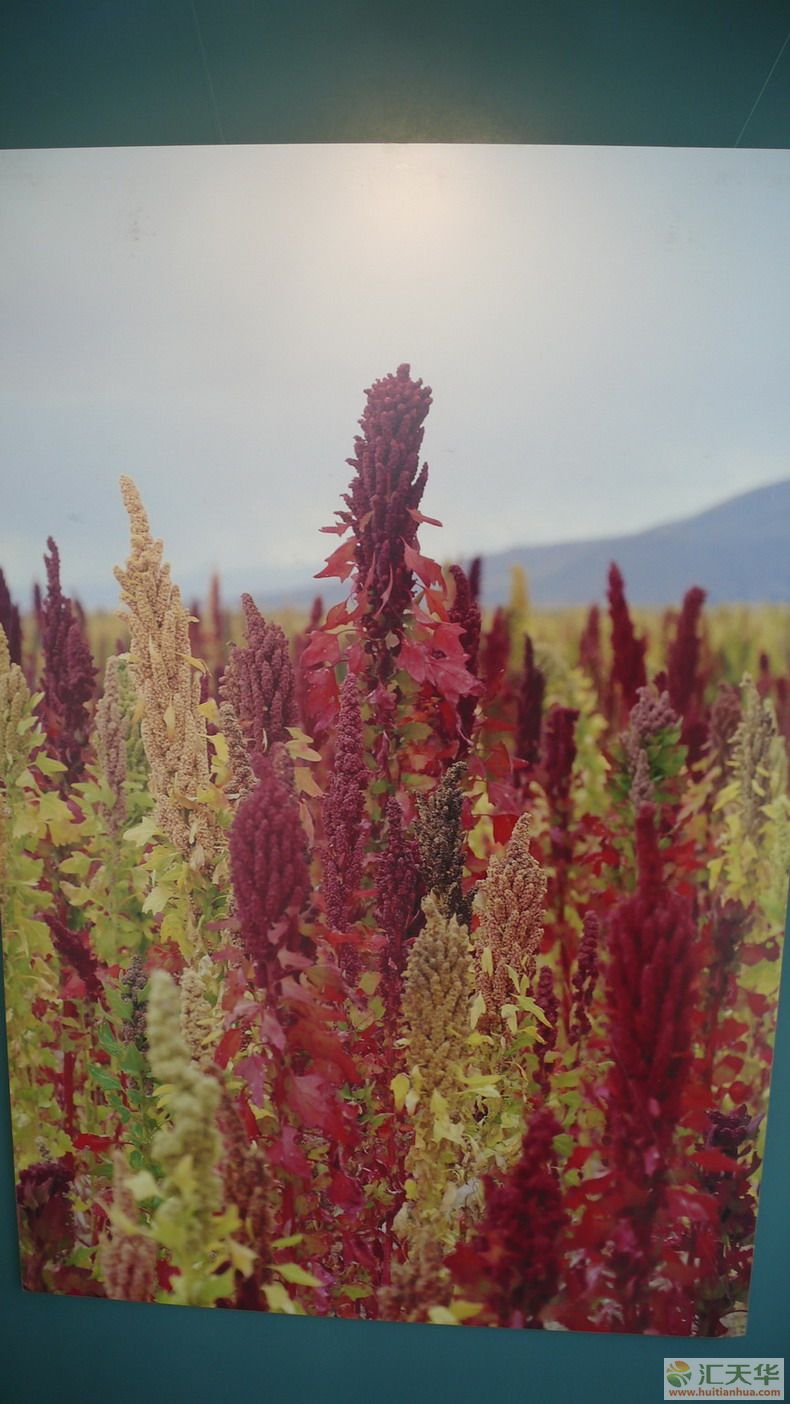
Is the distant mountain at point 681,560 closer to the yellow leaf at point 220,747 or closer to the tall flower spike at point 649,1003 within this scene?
the tall flower spike at point 649,1003

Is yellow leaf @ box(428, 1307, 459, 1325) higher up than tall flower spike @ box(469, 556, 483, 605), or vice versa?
tall flower spike @ box(469, 556, 483, 605)

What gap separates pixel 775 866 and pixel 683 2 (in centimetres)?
133

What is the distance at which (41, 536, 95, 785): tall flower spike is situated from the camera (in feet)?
5.60

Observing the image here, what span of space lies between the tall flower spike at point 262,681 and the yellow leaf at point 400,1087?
22.5 inches

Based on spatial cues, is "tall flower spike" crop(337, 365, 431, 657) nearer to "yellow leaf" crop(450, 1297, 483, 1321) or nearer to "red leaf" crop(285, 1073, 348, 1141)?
"red leaf" crop(285, 1073, 348, 1141)

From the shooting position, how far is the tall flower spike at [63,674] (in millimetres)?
1706

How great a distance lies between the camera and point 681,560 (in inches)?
64.1

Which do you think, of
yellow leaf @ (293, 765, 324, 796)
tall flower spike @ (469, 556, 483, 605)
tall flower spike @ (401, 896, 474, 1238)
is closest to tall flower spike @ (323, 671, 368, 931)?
yellow leaf @ (293, 765, 324, 796)

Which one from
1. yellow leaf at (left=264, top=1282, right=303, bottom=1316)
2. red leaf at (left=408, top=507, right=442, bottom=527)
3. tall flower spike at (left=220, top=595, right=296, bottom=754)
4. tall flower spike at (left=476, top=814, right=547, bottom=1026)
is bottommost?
yellow leaf at (left=264, top=1282, right=303, bottom=1316)

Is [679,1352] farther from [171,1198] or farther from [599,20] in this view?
[599,20]

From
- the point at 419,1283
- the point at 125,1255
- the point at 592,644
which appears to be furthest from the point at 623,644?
the point at 125,1255

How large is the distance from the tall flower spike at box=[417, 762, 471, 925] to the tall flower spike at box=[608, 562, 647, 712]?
29 centimetres

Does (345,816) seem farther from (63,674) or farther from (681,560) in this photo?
(681,560)

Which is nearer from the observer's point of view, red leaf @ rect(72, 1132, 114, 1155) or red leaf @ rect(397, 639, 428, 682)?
red leaf @ rect(397, 639, 428, 682)
